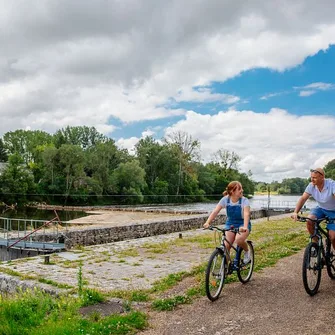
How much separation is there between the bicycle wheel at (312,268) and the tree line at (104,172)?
51.6 m

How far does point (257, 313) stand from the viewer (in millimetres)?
5020

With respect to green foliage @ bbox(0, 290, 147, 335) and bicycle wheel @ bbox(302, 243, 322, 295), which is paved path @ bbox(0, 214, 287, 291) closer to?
green foliage @ bbox(0, 290, 147, 335)

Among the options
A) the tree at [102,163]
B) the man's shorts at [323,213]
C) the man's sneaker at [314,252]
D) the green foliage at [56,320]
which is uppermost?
the tree at [102,163]

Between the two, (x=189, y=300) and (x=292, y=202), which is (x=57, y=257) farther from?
(x=292, y=202)

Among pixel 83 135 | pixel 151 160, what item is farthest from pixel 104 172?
pixel 83 135

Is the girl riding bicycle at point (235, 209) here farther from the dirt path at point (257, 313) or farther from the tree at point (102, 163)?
the tree at point (102, 163)

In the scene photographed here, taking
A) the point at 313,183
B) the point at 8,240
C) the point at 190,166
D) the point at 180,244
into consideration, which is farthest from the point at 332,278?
the point at 190,166

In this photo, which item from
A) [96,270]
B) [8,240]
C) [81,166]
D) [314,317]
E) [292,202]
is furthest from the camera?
[81,166]

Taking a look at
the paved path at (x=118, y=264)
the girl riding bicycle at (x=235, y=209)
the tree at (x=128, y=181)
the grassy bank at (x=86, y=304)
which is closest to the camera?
the grassy bank at (x=86, y=304)

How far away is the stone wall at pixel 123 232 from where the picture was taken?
14.8m

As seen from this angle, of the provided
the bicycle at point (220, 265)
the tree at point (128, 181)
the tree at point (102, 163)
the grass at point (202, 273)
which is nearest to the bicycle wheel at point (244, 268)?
the bicycle at point (220, 265)

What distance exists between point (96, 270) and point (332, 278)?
16.4 feet

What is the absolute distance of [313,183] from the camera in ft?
19.2

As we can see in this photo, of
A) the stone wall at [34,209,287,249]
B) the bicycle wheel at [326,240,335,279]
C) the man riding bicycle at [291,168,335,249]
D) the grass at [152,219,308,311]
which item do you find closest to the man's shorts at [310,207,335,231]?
the man riding bicycle at [291,168,335,249]
